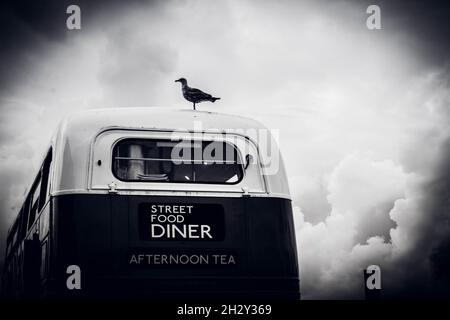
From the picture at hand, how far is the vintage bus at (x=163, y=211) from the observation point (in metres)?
7.02

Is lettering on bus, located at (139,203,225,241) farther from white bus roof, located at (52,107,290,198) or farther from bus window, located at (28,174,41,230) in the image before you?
bus window, located at (28,174,41,230)

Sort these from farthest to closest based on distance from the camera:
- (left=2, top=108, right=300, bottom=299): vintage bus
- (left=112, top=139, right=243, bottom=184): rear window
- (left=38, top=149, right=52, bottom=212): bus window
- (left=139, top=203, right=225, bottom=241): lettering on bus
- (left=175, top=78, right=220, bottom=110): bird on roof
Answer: (left=175, top=78, right=220, bottom=110): bird on roof < (left=38, top=149, right=52, bottom=212): bus window < (left=112, top=139, right=243, bottom=184): rear window < (left=139, top=203, right=225, bottom=241): lettering on bus < (left=2, top=108, right=300, bottom=299): vintage bus

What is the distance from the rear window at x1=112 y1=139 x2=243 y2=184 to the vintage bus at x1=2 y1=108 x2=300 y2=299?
0.01 meters

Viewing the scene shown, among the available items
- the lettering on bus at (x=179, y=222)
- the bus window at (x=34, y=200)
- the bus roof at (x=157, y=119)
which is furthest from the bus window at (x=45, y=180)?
the lettering on bus at (x=179, y=222)

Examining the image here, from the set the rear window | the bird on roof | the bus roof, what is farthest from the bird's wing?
the rear window

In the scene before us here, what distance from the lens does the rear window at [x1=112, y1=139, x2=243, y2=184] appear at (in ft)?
24.5

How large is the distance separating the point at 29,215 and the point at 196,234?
12.2 ft

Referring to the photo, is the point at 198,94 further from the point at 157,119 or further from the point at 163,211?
the point at 163,211

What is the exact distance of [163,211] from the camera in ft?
23.8

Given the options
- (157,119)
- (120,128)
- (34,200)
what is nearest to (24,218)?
(34,200)
